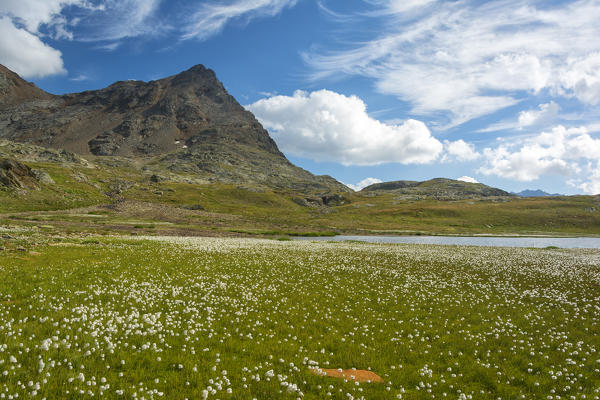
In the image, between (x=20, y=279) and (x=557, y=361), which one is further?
(x=20, y=279)

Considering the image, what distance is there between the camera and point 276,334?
1177cm

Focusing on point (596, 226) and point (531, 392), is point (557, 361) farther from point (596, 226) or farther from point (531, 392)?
point (596, 226)

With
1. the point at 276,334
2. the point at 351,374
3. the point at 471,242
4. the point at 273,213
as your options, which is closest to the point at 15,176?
the point at 273,213

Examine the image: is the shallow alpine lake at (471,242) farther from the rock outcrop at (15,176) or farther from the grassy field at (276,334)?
the rock outcrop at (15,176)

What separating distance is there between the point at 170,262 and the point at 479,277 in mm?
25654

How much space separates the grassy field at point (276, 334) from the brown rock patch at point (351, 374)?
0.27 m

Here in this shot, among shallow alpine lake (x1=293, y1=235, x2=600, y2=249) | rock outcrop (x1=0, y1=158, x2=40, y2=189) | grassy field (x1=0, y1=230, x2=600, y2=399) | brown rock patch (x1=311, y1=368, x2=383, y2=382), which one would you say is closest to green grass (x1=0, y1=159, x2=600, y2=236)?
rock outcrop (x1=0, y1=158, x2=40, y2=189)

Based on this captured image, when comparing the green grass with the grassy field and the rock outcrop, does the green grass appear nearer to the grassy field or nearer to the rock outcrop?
the rock outcrop

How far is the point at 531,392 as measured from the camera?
8.94 metres

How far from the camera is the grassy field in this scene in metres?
8.16

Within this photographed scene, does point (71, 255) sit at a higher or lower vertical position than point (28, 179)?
lower

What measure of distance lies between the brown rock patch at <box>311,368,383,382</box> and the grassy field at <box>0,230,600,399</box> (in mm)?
271

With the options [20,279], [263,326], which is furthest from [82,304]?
[263,326]

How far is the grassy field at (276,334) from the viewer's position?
8.16m
